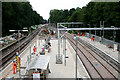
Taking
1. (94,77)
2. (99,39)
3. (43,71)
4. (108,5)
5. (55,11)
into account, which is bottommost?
(94,77)

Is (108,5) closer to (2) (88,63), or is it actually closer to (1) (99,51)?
(1) (99,51)

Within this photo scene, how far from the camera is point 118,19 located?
3238 centimetres

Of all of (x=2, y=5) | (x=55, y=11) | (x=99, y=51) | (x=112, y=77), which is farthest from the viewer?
(x=55, y=11)

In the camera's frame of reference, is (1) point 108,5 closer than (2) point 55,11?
Yes

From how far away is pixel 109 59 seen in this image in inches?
810

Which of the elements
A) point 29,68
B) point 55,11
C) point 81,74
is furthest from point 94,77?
point 55,11

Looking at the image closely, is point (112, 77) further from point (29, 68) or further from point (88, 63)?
point (29, 68)

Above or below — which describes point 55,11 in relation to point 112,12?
above

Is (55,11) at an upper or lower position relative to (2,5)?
upper

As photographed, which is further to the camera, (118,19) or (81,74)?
(118,19)

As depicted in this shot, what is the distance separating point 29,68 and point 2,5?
32.3 metres

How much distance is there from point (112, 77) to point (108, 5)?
25.1m

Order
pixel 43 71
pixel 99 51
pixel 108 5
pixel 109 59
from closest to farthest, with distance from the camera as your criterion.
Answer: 1. pixel 43 71
2. pixel 109 59
3. pixel 99 51
4. pixel 108 5

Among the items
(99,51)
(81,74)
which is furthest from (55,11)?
(81,74)
